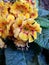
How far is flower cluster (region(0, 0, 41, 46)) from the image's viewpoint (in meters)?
0.70

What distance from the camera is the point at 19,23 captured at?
70 cm

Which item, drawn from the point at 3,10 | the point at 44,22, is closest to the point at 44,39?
the point at 44,22

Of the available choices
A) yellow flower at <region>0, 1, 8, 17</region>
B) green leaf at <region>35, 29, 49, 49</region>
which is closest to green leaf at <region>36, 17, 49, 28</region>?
green leaf at <region>35, 29, 49, 49</region>

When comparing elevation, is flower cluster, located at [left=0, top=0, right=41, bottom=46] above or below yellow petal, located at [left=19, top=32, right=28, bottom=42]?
above

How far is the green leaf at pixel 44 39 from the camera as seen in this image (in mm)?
712

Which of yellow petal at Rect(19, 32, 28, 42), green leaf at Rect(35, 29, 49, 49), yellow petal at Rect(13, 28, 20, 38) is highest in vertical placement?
yellow petal at Rect(13, 28, 20, 38)

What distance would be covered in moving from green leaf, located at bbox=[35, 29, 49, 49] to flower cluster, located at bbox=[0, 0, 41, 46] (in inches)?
1.1

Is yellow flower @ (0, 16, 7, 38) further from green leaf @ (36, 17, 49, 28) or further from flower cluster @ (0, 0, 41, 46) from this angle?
green leaf @ (36, 17, 49, 28)

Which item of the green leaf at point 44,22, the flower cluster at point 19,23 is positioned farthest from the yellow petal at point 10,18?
the green leaf at point 44,22

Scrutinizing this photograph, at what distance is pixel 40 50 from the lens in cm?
75

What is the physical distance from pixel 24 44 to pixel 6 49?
67 millimetres

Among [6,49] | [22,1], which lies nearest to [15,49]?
[6,49]

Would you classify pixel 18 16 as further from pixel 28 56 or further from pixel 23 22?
pixel 28 56

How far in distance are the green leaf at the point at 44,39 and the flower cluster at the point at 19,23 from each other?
0.03 m
